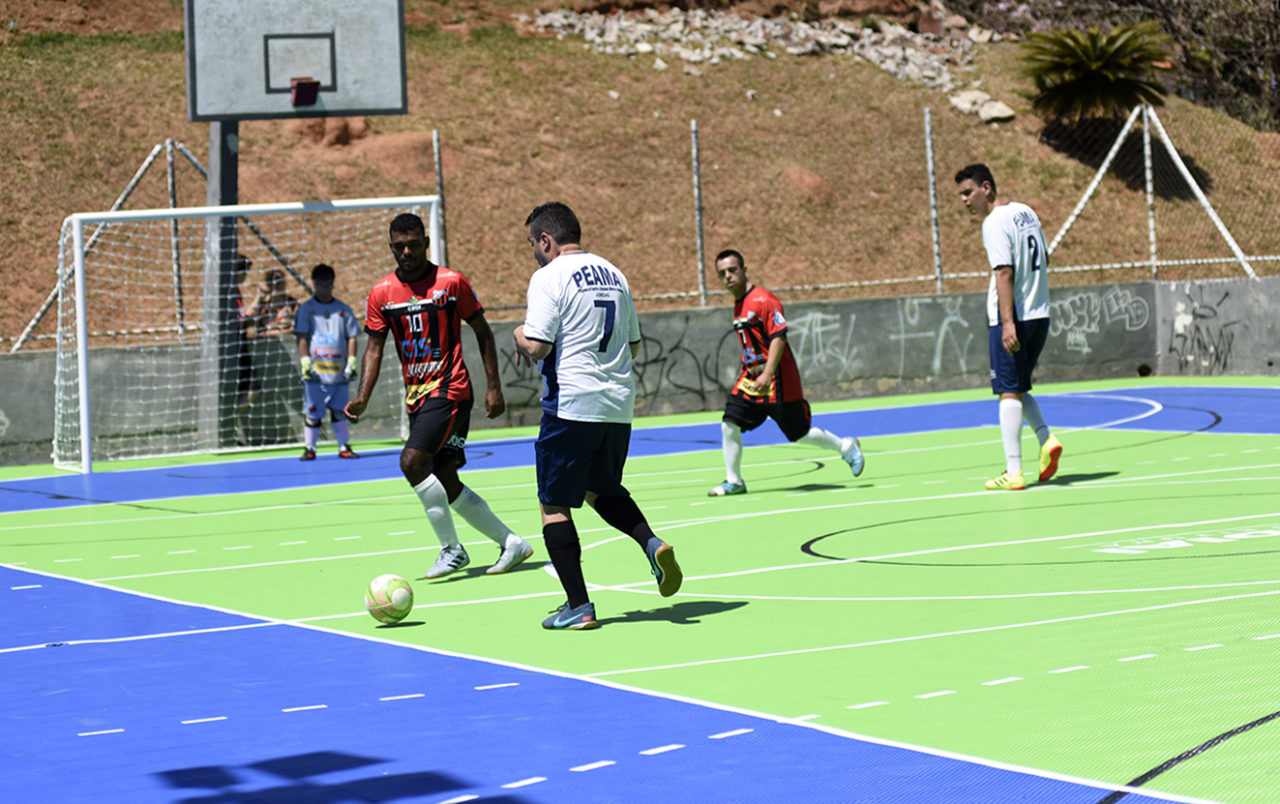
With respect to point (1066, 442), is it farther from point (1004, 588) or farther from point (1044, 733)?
point (1044, 733)

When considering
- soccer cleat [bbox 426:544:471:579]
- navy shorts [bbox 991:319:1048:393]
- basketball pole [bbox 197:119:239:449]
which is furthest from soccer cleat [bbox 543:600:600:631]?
basketball pole [bbox 197:119:239:449]

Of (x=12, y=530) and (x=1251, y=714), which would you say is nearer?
(x=1251, y=714)

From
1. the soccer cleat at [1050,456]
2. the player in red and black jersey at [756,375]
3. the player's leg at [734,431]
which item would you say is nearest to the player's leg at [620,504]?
the player in red and black jersey at [756,375]

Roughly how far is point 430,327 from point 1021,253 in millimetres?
5073

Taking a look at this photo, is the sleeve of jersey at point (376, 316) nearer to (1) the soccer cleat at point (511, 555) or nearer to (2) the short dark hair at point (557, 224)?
(1) the soccer cleat at point (511, 555)

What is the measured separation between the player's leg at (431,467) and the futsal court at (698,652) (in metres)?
0.18

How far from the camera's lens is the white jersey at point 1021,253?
39.4 feet

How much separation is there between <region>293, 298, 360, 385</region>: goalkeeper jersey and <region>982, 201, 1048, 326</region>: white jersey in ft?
27.8

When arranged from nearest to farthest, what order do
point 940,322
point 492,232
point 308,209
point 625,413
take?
1. point 625,413
2. point 308,209
3. point 940,322
4. point 492,232

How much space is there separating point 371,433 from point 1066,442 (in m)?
9.34

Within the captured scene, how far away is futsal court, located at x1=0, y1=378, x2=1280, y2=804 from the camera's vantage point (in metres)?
4.92

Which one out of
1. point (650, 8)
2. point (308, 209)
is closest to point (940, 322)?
point (308, 209)

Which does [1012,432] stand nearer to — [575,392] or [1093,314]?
[575,392]

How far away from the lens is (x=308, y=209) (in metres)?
18.8
